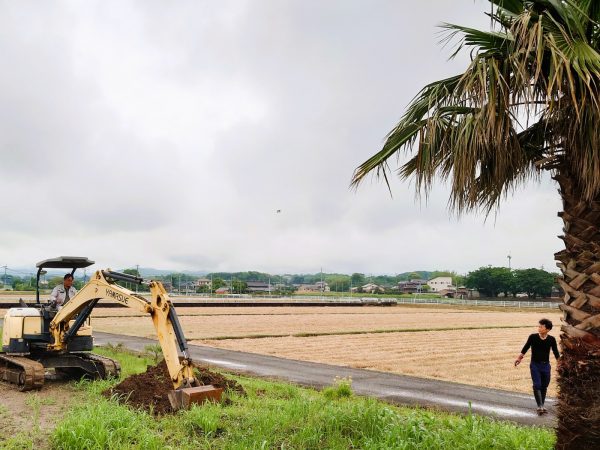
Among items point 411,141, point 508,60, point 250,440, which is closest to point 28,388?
point 250,440

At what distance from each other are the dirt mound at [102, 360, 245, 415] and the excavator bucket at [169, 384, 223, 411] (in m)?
0.19

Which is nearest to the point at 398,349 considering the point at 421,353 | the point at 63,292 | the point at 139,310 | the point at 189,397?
the point at 421,353

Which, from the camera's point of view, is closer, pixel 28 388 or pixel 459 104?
pixel 459 104

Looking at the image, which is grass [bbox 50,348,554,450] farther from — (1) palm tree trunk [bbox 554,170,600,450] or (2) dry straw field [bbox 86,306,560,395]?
(2) dry straw field [bbox 86,306,560,395]

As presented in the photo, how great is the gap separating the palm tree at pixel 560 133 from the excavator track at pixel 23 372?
29.1 feet

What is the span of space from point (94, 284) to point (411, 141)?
22.7ft

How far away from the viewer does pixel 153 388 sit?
34.2 ft

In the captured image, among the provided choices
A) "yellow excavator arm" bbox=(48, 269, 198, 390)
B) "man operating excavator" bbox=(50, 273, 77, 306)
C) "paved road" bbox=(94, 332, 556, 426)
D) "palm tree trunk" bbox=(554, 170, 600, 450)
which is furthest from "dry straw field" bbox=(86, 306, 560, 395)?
"palm tree trunk" bbox=(554, 170, 600, 450)

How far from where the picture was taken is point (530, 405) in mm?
11938

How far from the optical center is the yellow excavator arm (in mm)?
9297

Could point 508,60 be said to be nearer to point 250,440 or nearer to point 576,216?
point 576,216

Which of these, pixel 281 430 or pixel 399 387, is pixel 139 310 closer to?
pixel 281 430

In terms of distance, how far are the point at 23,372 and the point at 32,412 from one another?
6.73ft

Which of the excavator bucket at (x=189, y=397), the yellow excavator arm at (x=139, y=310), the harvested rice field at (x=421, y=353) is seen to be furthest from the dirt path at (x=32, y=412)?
the harvested rice field at (x=421, y=353)
